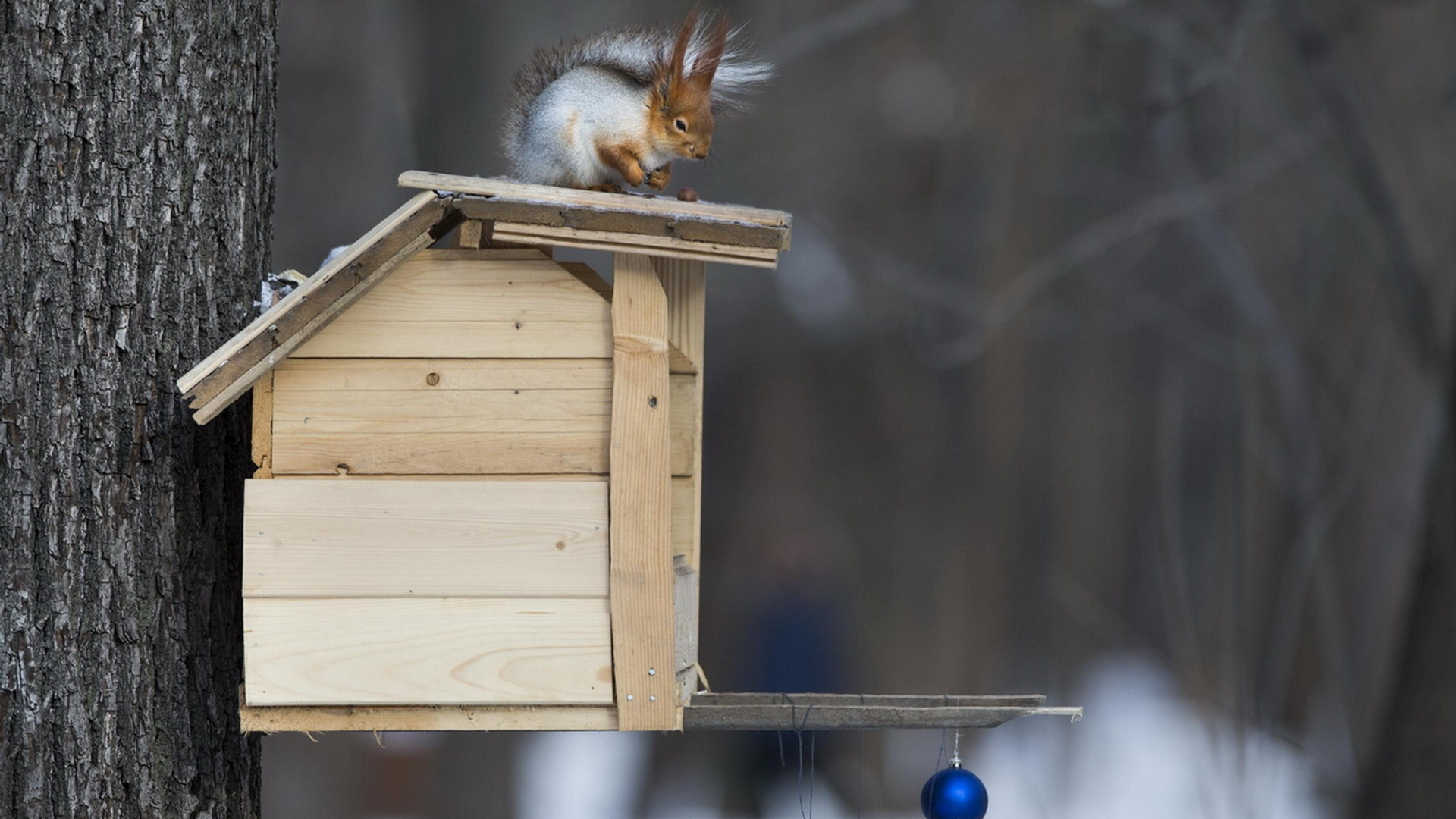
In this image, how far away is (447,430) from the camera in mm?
1512

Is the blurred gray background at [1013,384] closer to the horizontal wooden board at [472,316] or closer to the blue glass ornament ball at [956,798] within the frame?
the blue glass ornament ball at [956,798]

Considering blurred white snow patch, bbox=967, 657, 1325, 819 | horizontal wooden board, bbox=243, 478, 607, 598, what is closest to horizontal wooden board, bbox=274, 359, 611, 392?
horizontal wooden board, bbox=243, 478, 607, 598

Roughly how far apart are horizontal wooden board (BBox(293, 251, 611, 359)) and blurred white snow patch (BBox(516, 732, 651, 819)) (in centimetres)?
309

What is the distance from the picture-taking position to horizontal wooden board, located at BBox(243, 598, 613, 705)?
1.48 m

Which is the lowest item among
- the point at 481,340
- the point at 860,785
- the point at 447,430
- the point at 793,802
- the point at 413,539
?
the point at 793,802

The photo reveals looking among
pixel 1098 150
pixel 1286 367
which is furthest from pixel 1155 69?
pixel 1286 367

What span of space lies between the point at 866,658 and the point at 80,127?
342 centimetres

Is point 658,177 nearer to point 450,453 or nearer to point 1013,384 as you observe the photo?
point 450,453

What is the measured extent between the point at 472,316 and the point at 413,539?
262mm

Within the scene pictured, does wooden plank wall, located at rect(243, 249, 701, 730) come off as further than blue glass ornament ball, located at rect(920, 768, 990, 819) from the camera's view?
No

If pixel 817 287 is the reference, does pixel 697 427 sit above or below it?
below

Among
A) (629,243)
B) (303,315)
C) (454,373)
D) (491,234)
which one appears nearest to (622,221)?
(629,243)

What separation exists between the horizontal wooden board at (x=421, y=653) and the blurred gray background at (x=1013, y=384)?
2.88 meters

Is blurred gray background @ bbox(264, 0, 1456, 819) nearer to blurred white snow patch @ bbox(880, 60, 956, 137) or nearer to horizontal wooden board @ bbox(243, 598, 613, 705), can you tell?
blurred white snow patch @ bbox(880, 60, 956, 137)
